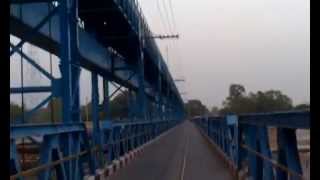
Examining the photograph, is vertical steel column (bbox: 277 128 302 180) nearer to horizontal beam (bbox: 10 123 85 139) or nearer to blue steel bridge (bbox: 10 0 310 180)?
blue steel bridge (bbox: 10 0 310 180)

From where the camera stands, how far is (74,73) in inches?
632

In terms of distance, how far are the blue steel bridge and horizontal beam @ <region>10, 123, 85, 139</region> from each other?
16mm

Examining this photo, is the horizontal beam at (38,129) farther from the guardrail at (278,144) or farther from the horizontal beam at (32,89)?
the horizontal beam at (32,89)

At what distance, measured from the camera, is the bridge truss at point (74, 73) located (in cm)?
1030

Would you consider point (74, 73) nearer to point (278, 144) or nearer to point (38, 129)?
point (38, 129)

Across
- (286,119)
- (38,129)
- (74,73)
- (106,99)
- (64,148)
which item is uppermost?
(74,73)

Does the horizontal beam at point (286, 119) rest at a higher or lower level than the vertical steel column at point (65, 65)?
lower

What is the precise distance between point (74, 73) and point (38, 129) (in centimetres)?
697

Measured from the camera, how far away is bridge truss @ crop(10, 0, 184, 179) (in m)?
10.3

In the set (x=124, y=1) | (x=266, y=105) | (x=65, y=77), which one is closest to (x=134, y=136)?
(x=124, y=1)

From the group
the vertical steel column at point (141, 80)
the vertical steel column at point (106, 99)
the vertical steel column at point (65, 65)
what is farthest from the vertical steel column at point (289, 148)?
the vertical steel column at point (106, 99)

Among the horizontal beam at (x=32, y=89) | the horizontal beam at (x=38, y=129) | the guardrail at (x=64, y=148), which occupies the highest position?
the horizontal beam at (x=32, y=89)

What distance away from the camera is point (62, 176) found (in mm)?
11180

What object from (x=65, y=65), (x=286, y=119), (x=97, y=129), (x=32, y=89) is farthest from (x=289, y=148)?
(x=97, y=129)
